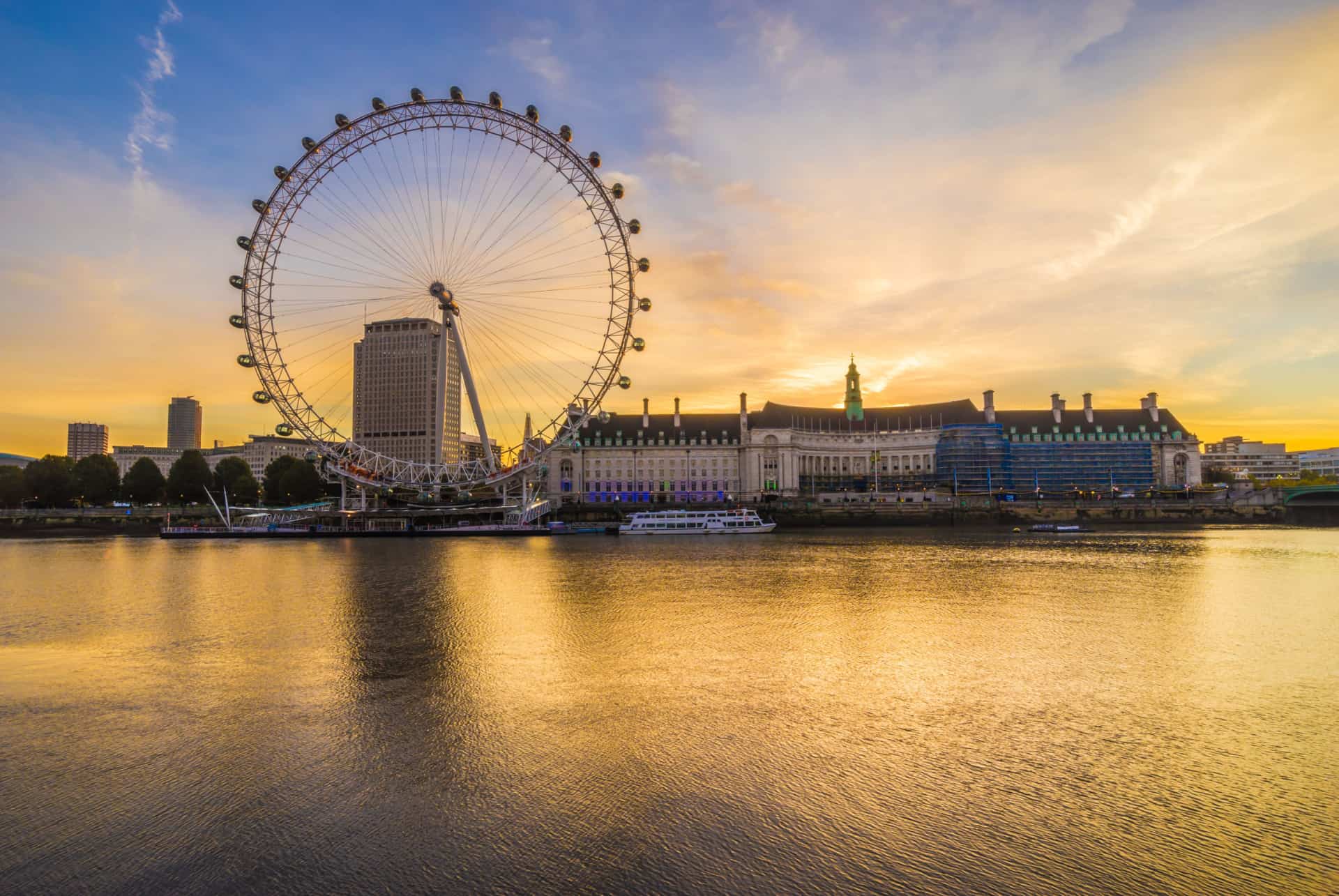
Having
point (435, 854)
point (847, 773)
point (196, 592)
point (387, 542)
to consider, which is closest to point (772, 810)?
point (847, 773)

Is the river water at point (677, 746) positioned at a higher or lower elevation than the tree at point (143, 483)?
lower

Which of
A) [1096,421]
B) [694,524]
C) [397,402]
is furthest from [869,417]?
[397,402]

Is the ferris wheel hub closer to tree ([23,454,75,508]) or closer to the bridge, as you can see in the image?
tree ([23,454,75,508])

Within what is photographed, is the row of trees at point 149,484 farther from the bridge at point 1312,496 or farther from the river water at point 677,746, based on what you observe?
the bridge at point 1312,496

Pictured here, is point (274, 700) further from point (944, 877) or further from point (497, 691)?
point (944, 877)

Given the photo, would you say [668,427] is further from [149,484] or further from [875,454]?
[149,484]

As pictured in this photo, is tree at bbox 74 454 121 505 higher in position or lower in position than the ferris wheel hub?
lower

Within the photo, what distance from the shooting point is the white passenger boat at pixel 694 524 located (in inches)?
3041

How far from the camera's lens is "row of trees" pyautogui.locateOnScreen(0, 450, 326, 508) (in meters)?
107

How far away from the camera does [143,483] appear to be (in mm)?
108750

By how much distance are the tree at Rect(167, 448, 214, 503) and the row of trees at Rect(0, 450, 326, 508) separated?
9 cm

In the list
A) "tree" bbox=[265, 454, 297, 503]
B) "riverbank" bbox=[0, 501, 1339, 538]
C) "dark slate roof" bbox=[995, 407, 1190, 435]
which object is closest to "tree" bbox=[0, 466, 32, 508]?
"riverbank" bbox=[0, 501, 1339, 538]

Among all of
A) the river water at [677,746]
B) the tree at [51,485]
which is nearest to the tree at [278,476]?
the tree at [51,485]

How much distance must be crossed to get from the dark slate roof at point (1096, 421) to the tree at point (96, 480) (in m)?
137
